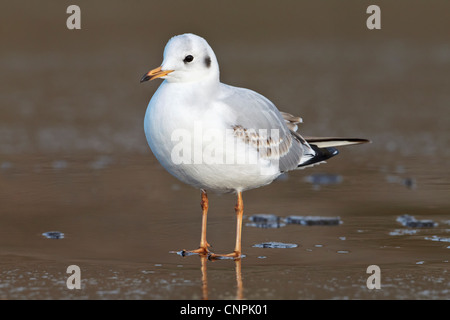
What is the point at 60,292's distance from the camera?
4.83 m

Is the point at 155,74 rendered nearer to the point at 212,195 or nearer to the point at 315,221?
the point at 315,221

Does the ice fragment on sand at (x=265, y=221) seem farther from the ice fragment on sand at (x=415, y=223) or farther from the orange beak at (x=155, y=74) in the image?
the orange beak at (x=155, y=74)

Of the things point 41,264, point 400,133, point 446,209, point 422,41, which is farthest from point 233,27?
point 41,264

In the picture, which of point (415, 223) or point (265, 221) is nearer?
point (415, 223)

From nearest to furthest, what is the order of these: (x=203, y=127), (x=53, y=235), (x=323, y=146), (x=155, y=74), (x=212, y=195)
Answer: (x=203, y=127) → (x=155, y=74) → (x=53, y=235) → (x=323, y=146) → (x=212, y=195)

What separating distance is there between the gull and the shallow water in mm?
507

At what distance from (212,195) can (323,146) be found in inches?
50.0

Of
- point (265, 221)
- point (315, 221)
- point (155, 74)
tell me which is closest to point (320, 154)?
point (315, 221)

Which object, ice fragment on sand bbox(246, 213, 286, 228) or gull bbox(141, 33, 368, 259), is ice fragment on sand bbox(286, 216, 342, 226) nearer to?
ice fragment on sand bbox(246, 213, 286, 228)

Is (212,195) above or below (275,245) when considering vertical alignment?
above

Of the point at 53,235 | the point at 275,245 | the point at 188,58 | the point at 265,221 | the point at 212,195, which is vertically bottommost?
the point at 275,245

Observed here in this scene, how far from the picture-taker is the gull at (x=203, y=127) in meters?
5.65

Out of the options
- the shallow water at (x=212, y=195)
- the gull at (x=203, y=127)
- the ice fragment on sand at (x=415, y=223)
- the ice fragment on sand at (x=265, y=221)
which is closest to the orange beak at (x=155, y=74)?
the gull at (x=203, y=127)

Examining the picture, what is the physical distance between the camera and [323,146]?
23.6 ft
